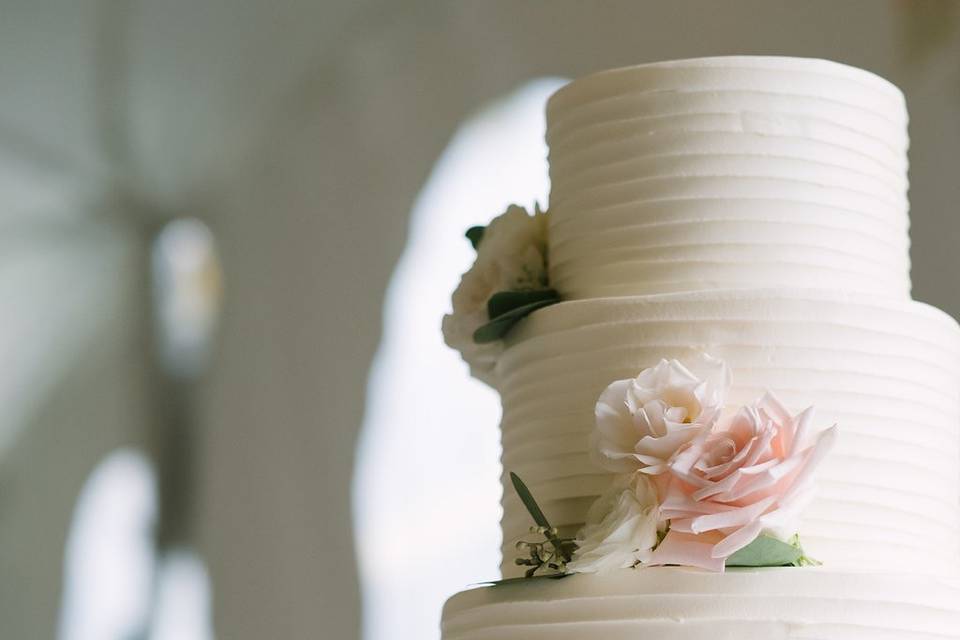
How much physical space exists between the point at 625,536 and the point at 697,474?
132mm

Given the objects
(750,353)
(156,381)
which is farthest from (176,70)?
(750,353)

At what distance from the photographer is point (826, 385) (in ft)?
6.24

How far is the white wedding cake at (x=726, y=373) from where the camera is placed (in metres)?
1.72

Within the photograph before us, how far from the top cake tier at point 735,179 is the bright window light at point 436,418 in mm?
2532

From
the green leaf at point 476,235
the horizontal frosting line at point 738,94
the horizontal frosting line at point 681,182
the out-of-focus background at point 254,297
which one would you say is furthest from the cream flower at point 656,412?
the out-of-focus background at point 254,297

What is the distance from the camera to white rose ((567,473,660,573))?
1.75 meters

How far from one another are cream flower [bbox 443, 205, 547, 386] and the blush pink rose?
60cm

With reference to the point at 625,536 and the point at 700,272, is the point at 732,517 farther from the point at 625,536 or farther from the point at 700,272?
the point at 700,272

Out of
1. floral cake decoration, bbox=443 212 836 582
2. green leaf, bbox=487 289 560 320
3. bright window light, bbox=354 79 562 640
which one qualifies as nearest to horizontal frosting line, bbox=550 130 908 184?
green leaf, bbox=487 289 560 320

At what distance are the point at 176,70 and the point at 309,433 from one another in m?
1.64

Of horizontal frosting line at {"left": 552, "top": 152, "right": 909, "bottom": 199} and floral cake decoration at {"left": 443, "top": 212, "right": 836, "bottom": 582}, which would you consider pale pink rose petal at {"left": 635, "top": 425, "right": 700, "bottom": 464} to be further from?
horizontal frosting line at {"left": 552, "top": 152, "right": 909, "bottom": 199}

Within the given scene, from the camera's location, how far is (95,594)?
5.02 metres

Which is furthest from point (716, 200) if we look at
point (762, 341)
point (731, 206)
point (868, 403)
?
point (868, 403)

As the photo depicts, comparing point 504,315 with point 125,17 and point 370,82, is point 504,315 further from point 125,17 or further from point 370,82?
point 125,17
